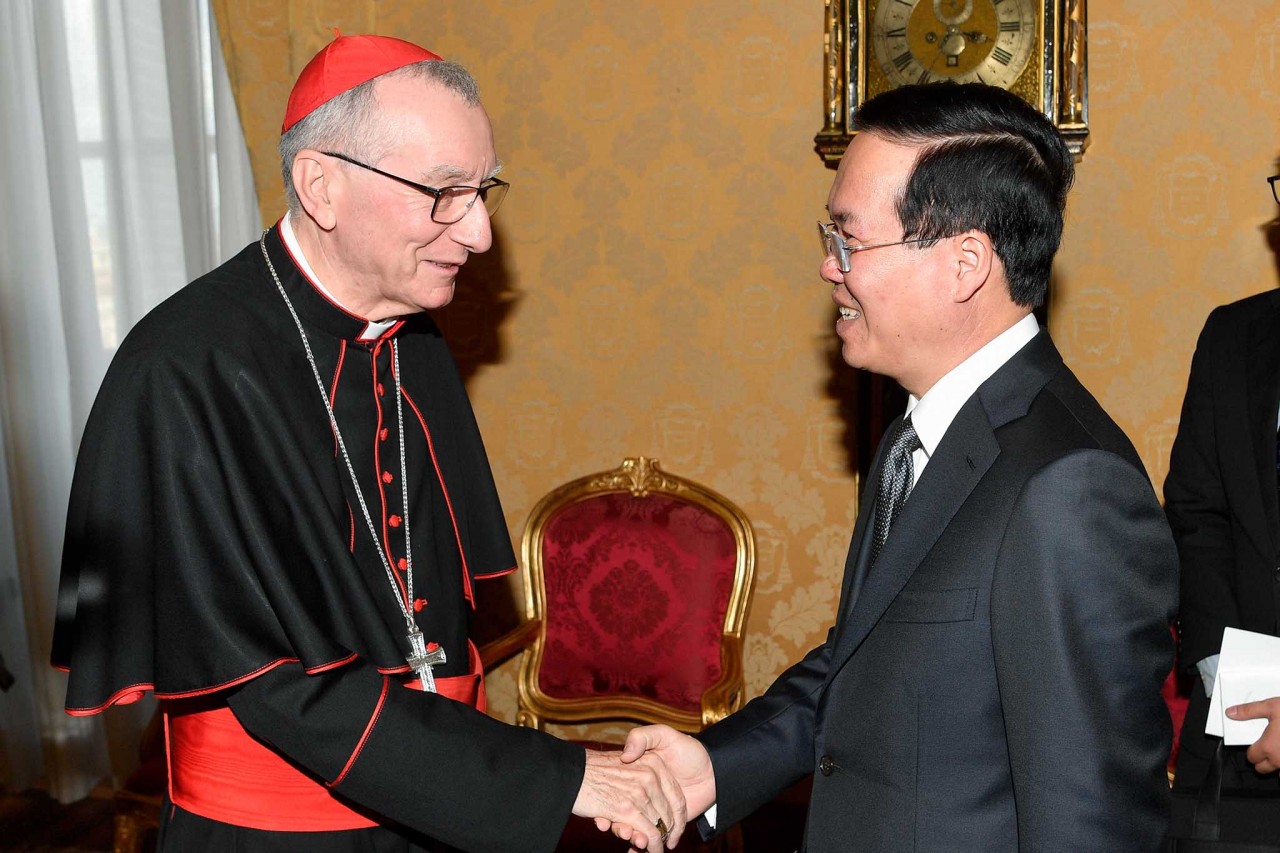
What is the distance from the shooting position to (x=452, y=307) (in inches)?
160

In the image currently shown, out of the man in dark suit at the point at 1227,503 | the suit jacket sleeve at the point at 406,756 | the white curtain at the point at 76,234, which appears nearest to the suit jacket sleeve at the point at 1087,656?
the suit jacket sleeve at the point at 406,756

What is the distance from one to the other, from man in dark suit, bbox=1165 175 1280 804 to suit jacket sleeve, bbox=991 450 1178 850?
43.5 inches

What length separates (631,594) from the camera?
362 centimetres

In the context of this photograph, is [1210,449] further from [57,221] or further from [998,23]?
[57,221]

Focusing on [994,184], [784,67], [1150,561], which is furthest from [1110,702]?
[784,67]

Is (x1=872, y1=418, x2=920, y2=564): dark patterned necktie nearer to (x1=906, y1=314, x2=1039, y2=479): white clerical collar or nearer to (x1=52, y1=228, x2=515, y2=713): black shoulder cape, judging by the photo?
(x1=906, y1=314, x2=1039, y2=479): white clerical collar

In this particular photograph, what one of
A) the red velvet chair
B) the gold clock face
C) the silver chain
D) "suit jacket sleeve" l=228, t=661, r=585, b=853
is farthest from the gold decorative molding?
"suit jacket sleeve" l=228, t=661, r=585, b=853

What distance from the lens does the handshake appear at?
6.60 ft

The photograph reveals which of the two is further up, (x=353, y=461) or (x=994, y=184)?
(x=994, y=184)

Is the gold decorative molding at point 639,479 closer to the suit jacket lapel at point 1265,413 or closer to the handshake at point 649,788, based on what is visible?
the handshake at point 649,788

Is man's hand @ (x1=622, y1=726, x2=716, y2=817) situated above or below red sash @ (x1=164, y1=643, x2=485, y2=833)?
below

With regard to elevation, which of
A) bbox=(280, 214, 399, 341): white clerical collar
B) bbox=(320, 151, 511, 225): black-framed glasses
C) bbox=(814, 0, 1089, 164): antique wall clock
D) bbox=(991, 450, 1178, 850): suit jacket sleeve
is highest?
bbox=(814, 0, 1089, 164): antique wall clock

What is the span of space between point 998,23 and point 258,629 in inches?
106

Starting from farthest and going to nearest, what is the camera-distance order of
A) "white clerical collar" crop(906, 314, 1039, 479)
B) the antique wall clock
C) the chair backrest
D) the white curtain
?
the white curtain < the chair backrest < the antique wall clock < "white clerical collar" crop(906, 314, 1039, 479)
